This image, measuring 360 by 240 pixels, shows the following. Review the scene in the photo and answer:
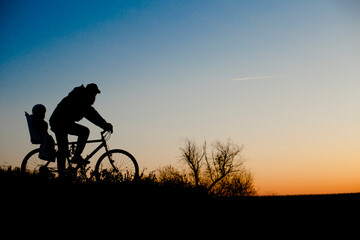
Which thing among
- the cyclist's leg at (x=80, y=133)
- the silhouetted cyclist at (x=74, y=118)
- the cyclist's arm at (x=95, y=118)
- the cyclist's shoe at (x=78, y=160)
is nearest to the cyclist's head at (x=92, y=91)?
the silhouetted cyclist at (x=74, y=118)

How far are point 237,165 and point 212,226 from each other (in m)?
39.4

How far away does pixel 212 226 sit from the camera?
3.78 m

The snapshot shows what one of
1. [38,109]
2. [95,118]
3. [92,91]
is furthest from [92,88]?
[38,109]

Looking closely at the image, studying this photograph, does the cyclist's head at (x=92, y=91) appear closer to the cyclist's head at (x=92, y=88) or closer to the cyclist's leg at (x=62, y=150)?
the cyclist's head at (x=92, y=88)

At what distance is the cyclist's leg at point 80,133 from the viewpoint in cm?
696

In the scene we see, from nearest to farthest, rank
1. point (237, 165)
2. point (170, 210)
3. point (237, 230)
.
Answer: point (237, 230)
point (170, 210)
point (237, 165)

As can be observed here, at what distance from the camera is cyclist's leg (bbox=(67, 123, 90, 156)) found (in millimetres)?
6961

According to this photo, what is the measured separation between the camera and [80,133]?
704cm

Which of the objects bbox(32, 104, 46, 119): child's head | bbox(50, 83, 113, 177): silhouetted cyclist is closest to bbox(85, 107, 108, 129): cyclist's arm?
bbox(50, 83, 113, 177): silhouetted cyclist

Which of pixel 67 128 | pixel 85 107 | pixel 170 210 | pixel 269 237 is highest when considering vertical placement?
pixel 85 107

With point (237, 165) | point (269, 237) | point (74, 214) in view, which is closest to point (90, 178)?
point (74, 214)

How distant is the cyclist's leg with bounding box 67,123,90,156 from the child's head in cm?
112

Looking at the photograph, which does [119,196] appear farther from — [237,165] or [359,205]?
[237,165]

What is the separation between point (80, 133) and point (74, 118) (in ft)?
1.37
